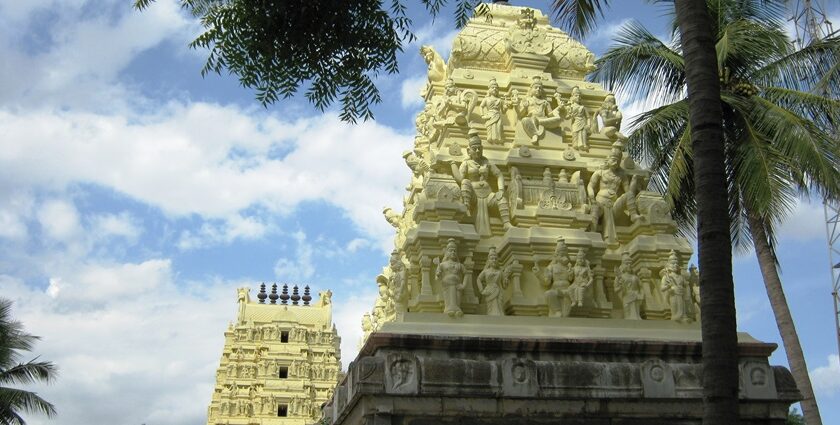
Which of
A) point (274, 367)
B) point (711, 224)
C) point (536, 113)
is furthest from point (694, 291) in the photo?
point (274, 367)

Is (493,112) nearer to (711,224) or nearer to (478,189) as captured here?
(478,189)

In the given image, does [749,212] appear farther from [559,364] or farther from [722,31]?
[559,364]

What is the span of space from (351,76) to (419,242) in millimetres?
4159

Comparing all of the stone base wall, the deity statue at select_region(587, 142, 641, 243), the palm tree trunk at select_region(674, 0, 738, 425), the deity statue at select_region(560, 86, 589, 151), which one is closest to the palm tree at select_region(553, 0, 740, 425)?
the palm tree trunk at select_region(674, 0, 738, 425)

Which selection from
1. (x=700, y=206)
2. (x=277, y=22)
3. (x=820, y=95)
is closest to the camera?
(x=700, y=206)

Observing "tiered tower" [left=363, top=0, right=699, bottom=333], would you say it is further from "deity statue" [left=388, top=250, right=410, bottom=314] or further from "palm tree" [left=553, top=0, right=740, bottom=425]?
"palm tree" [left=553, top=0, right=740, bottom=425]

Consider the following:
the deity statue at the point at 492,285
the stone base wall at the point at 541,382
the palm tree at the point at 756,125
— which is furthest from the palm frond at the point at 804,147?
the deity statue at the point at 492,285

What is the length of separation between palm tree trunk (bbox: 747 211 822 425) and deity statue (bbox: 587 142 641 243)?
490 cm

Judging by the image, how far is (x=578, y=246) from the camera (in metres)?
14.6

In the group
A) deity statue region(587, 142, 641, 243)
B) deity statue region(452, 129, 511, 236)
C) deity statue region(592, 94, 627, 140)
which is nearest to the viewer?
deity statue region(452, 129, 511, 236)

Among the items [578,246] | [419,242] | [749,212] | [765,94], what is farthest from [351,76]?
[765,94]

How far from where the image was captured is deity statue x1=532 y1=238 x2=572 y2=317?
45.9ft

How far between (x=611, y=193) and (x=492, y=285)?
316 cm

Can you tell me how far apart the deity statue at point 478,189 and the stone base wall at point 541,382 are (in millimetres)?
3026
